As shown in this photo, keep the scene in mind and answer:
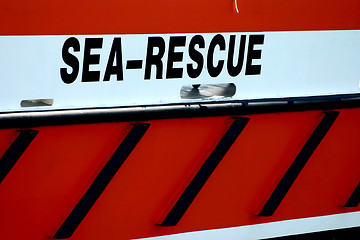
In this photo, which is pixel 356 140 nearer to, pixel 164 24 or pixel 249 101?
pixel 249 101

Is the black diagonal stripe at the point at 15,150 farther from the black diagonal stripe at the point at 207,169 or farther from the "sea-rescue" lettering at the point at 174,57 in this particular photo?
the black diagonal stripe at the point at 207,169

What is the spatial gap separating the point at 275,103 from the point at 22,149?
3.62ft

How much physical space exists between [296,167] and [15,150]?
1.29 metres

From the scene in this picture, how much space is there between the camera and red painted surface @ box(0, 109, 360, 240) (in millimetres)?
2516

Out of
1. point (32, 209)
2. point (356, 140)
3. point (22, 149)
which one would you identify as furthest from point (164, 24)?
point (356, 140)

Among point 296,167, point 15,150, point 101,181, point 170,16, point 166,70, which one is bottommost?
point 296,167

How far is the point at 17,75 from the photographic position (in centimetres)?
237

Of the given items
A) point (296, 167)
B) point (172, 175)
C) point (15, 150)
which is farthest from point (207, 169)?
point (15, 150)

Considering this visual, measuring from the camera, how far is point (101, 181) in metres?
2.59

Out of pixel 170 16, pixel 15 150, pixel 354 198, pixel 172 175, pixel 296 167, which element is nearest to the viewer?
pixel 15 150

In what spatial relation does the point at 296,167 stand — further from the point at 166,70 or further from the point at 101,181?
the point at 101,181

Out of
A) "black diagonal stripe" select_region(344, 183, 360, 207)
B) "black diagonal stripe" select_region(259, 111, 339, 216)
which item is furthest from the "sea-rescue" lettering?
"black diagonal stripe" select_region(344, 183, 360, 207)

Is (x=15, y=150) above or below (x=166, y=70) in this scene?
below

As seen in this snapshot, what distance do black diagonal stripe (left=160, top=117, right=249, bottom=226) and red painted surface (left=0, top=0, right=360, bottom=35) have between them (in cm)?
43
